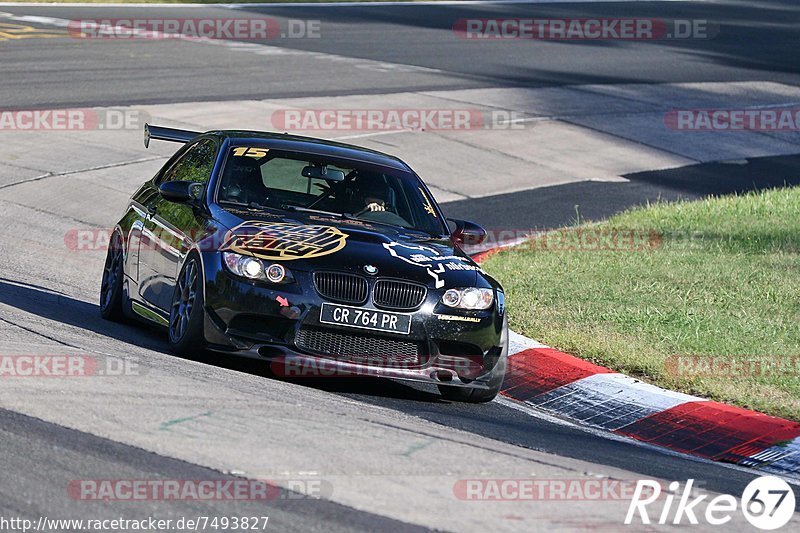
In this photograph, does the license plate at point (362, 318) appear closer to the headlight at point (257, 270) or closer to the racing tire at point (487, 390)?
the headlight at point (257, 270)

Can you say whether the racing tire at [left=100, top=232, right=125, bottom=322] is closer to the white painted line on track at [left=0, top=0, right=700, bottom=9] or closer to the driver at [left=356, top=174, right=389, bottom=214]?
the driver at [left=356, top=174, right=389, bottom=214]

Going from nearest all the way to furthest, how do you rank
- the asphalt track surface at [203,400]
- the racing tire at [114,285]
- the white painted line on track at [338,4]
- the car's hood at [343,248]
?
the asphalt track surface at [203,400], the car's hood at [343,248], the racing tire at [114,285], the white painted line on track at [338,4]

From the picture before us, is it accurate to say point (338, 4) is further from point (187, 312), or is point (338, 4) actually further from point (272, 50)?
point (187, 312)

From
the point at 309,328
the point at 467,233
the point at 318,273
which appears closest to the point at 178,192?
the point at 318,273

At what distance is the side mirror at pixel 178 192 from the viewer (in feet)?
29.8

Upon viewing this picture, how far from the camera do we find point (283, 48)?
29.0 m

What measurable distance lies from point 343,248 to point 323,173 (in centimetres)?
123

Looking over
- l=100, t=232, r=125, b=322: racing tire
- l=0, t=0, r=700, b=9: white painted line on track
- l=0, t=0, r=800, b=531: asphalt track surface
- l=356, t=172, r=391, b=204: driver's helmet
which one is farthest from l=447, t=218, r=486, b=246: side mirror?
l=0, t=0, r=700, b=9: white painted line on track

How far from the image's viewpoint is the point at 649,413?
28.1 ft

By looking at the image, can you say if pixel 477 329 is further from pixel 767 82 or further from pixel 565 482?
pixel 767 82

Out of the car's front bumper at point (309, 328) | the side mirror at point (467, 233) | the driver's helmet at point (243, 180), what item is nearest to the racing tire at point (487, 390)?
the car's front bumper at point (309, 328)

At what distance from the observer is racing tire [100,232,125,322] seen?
32.8ft

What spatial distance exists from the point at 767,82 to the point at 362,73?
8.84m

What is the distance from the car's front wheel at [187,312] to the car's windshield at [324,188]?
0.75 meters
